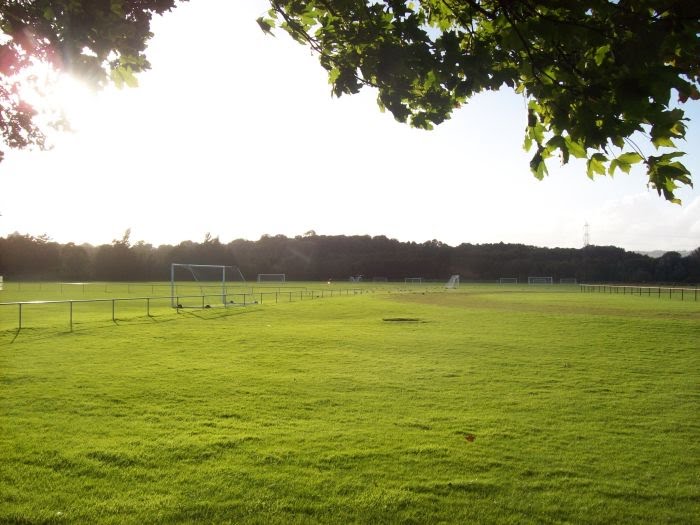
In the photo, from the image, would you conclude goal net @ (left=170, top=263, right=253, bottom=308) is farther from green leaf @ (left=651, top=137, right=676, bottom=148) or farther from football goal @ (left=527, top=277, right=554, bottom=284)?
football goal @ (left=527, top=277, right=554, bottom=284)

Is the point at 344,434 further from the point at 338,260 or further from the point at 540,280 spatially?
the point at 338,260

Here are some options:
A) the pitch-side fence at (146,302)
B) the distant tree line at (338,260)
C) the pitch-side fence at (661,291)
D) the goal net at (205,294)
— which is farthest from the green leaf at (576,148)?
the distant tree line at (338,260)

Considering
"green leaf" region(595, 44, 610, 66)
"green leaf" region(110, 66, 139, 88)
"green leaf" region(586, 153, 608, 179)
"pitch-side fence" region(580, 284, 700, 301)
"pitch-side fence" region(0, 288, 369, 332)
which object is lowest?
"pitch-side fence" region(0, 288, 369, 332)

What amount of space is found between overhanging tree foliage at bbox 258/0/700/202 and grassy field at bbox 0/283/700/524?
10.3 ft

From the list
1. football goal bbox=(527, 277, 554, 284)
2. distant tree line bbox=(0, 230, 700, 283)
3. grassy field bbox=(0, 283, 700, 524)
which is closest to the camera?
grassy field bbox=(0, 283, 700, 524)

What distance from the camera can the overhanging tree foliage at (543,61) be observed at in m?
3.29

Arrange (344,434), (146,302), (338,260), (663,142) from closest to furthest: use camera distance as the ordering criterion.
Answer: (663,142) < (344,434) < (146,302) < (338,260)

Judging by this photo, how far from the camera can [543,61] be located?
3.96m

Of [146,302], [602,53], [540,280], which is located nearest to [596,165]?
[602,53]

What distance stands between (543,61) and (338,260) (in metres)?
107

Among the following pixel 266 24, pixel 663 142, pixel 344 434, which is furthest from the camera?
pixel 344 434

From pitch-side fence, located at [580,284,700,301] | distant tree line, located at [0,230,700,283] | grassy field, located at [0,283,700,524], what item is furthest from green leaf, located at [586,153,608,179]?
distant tree line, located at [0,230,700,283]

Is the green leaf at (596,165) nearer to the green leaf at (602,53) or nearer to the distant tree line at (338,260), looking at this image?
the green leaf at (602,53)

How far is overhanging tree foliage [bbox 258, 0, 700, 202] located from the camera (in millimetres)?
3285
